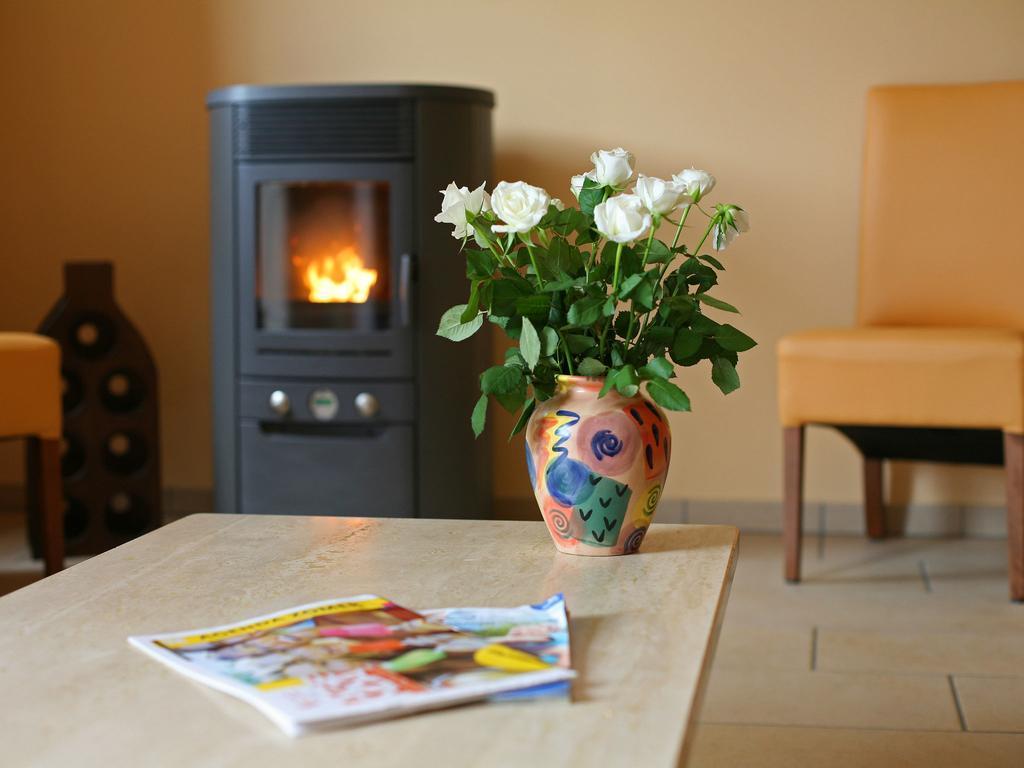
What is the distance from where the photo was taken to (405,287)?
279cm

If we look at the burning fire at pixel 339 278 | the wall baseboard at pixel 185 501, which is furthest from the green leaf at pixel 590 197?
the wall baseboard at pixel 185 501

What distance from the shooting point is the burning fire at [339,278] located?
9.43 ft

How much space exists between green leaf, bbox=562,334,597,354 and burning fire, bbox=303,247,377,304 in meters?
1.59

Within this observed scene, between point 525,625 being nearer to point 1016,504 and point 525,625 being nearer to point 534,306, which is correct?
point 534,306

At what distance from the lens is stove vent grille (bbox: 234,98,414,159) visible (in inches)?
110

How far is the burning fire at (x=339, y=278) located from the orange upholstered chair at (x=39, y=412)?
1.99 feet

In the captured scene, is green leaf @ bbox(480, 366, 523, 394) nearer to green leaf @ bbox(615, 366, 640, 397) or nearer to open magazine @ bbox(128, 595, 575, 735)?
green leaf @ bbox(615, 366, 640, 397)

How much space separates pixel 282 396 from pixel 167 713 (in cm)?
204

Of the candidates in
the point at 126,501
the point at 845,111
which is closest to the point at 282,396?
the point at 126,501

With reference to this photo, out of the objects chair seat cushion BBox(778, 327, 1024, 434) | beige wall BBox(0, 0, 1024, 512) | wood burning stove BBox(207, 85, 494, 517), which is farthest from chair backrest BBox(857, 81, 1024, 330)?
wood burning stove BBox(207, 85, 494, 517)

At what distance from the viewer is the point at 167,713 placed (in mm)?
832

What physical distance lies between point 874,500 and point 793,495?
1.51 feet

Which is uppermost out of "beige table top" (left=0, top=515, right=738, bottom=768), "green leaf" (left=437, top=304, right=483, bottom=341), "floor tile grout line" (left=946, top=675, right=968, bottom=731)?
"green leaf" (left=437, top=304, right=483, bottom=341)

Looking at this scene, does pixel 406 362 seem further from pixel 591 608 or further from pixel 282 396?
pixel 591 608
